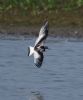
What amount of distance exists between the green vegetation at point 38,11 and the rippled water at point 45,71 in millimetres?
1284

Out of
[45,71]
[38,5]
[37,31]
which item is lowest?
[38,5]

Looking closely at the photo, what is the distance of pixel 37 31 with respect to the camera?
1644 cm

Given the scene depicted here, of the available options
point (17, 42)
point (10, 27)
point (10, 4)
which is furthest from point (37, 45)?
point (10, 4)

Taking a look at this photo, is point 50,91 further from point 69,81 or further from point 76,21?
point 76,21

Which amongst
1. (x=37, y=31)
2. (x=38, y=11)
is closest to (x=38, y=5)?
(x=38, y=11)

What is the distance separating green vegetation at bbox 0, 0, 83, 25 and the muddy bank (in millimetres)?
317

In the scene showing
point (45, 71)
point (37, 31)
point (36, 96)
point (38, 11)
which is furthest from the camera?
point (38, 11)

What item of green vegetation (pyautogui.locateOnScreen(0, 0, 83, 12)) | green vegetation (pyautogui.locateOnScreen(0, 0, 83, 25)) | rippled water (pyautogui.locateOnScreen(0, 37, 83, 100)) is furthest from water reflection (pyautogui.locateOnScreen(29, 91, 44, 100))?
green vegetation (pyautogui.locateOnScreen(0, 0, 83, 12))

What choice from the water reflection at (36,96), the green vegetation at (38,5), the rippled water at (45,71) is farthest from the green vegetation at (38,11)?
the water reflection at (36,96)

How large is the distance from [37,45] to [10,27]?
5627mm

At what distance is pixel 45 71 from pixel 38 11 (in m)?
5.02

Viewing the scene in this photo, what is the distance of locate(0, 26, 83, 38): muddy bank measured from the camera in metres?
16.2

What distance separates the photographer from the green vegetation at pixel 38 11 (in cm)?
1720

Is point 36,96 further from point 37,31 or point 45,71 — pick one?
point 37,31
